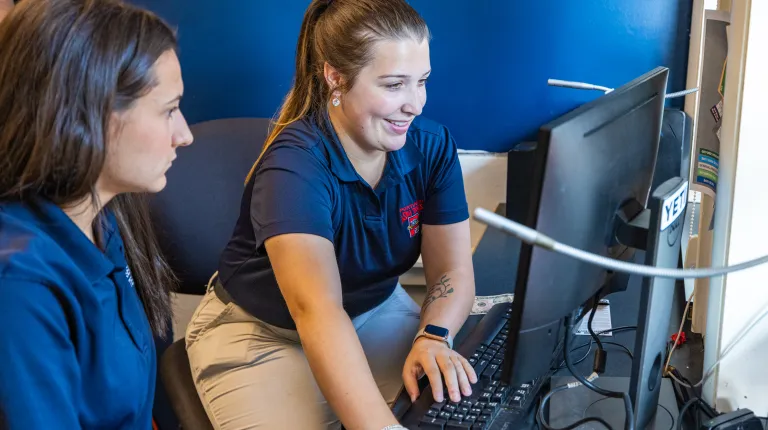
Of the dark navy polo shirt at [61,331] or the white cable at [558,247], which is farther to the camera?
the dark navy polo shirt at [61,331]

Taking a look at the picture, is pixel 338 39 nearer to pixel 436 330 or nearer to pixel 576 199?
pixel 436 330

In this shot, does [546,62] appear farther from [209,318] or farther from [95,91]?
[95,91]

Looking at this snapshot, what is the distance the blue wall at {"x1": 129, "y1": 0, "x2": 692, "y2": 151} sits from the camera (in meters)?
1.98

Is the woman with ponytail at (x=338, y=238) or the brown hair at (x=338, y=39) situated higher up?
the brown hair at (x=338, y=39)

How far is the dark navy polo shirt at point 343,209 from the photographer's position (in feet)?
4.16

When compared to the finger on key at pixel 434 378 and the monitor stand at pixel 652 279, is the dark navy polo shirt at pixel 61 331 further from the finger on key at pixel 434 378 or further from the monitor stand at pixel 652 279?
the monitor stand at pixel 652 279

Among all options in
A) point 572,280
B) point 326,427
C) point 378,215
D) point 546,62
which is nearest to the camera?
point 572,280

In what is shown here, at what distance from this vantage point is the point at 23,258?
88 cm

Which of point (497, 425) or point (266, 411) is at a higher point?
point (497, 425)

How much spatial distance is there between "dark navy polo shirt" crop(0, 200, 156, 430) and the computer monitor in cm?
52


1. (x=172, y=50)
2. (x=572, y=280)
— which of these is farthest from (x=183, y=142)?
(x=572, y=280)

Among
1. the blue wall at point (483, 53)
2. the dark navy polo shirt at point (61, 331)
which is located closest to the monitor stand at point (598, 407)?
the dark navy polo shirt at point (61, 331)

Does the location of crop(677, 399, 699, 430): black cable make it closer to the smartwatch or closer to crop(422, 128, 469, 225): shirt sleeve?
the smartwatch

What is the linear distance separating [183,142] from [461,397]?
0.53 m
